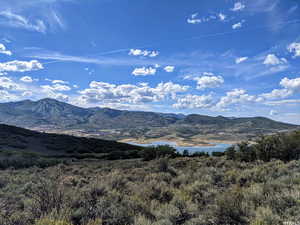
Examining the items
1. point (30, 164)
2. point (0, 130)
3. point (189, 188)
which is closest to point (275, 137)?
point (189, 188)

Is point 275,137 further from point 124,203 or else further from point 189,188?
point 124,203

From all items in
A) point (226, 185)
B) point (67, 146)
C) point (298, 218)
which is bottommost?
point (67, 146)

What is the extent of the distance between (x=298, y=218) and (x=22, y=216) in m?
5.27

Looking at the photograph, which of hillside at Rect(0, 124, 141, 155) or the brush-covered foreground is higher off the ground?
the brush-covered foreground

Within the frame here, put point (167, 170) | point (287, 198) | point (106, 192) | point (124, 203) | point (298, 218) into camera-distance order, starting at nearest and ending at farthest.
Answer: point (298, 218) → point (287, 198) → point (124, 203) → point (106, 192) → point (167, 170)

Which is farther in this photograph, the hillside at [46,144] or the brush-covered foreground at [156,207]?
the hillside at [46,144]

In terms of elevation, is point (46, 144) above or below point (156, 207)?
below

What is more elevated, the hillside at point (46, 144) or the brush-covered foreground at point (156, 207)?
the brush-covered foreground at point (156, 207)

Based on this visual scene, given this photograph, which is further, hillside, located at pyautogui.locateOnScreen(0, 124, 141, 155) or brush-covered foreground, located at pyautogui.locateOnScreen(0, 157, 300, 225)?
hillside, located at pyautogui.locateOnScreen(0, 124, 141, 155)

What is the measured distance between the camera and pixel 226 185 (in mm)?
7336

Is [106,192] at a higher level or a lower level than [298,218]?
lower

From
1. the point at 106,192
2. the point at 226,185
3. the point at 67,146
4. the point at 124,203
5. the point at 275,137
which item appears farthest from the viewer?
the point at 67,146

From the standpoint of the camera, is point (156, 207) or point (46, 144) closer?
point (156, 207)

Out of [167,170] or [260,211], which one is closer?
[260,211]
